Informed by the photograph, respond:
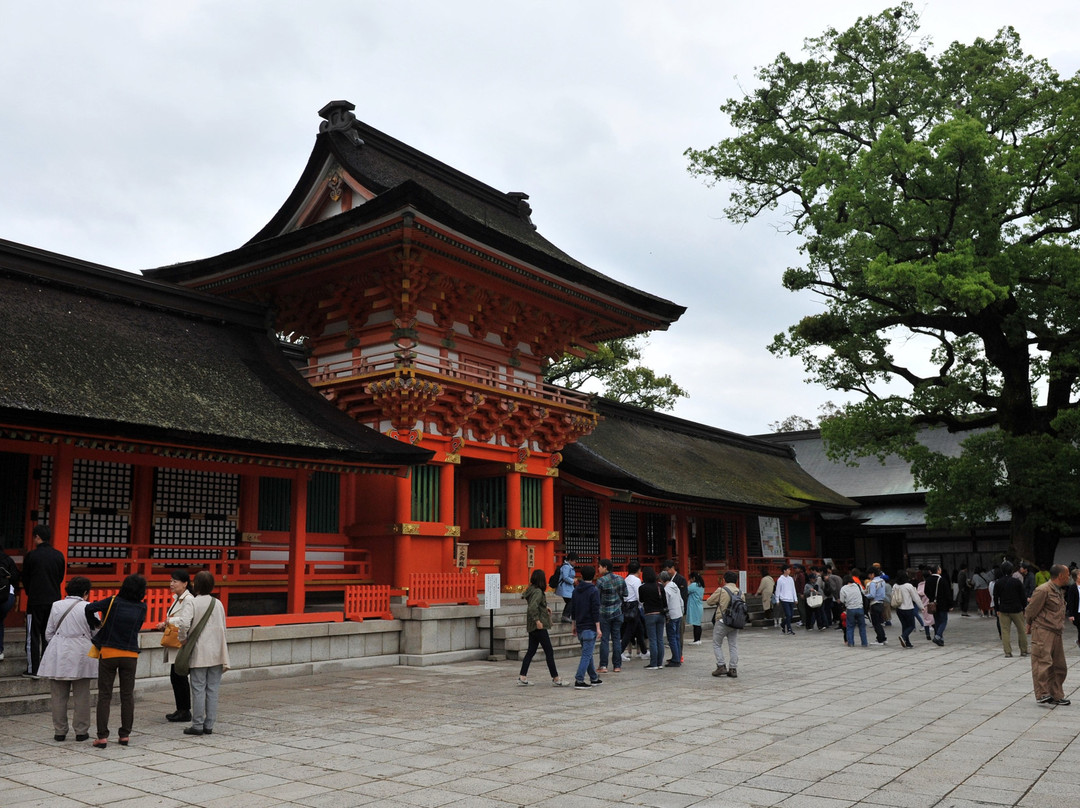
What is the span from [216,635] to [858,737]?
21.1 ft

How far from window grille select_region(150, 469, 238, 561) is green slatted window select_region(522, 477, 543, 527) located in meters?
6.23

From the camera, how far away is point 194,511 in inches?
605

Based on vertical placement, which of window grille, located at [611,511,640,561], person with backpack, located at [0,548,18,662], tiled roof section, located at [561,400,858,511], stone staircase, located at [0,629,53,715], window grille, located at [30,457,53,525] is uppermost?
tiled roof section, located at [561,400,858,511]

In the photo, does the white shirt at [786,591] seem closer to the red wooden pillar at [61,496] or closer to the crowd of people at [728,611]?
the crowd of people at [728,611]

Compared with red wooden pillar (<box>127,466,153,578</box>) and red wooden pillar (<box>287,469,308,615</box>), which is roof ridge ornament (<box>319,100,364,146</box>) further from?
red wooden pillar (<box>127,466,153,578</box>)

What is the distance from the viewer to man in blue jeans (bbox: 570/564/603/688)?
12.4 meters

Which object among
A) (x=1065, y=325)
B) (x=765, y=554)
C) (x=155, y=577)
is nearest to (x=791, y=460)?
(x=765, y=554)

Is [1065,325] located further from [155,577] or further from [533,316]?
→ [155,577]

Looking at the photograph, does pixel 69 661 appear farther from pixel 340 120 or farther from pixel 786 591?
pixel 786 591

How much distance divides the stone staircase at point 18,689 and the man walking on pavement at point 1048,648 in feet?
37.8

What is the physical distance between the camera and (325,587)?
16.5 meters

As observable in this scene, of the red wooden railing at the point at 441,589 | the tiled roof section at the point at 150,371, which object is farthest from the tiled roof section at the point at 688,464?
the tiled roof section at the point at 150,371

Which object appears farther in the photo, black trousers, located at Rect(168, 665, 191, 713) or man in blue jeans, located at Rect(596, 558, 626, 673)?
man in blue jeans, located at Rect(596, 558, 626, 673)

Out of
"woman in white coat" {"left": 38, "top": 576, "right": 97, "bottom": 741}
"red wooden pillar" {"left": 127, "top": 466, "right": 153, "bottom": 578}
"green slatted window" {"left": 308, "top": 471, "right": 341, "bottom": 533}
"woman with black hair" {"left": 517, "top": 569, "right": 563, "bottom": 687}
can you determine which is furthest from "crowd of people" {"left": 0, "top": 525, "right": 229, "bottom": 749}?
"green slatted window" {"left": 308, "top": 471, "right": 341, "bottom": 533}
